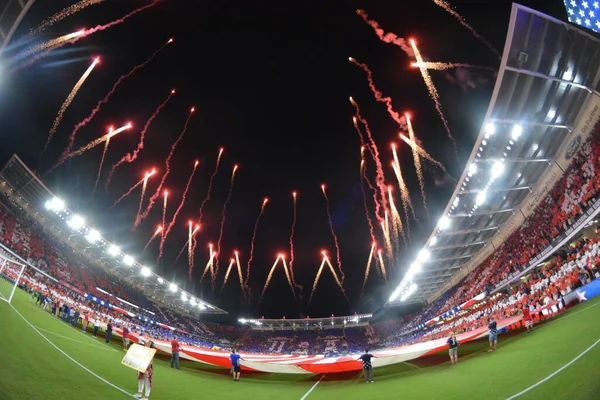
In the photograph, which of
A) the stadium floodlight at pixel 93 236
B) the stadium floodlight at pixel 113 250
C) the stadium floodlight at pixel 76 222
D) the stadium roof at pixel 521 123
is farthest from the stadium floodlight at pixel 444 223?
the stadium floodlight at pixel 113 250

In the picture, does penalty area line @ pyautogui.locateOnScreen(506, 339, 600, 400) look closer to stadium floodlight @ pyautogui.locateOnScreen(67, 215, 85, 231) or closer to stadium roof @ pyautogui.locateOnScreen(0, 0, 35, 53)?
stadium roof @ pyautogui.locateOnScreen(0, 0, 35, 53)

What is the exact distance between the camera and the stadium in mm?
9867

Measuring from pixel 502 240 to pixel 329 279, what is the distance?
167ft

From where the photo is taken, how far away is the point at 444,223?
109 feet

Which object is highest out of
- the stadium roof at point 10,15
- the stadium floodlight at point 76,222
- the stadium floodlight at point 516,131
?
the stadium floodlight at point 516,131

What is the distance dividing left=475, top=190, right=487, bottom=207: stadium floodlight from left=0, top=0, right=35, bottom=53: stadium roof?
117 ft

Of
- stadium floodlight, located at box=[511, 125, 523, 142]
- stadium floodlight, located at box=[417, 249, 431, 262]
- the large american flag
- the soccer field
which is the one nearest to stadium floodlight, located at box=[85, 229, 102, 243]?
the soccer field

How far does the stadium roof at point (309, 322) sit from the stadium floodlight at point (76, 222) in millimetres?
46384

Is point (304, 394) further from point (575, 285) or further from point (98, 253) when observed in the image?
point (98, 253)

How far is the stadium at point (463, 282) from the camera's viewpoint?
9.87 meters

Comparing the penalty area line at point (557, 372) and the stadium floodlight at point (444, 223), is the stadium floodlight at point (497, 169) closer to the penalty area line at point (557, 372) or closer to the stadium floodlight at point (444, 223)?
the stadium floodlight at point (444, 223)

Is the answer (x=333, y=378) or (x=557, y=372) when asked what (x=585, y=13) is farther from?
(x=333, y=378)

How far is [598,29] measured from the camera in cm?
1658

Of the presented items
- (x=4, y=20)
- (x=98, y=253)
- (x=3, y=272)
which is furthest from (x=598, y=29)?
(x=98, y=253)
